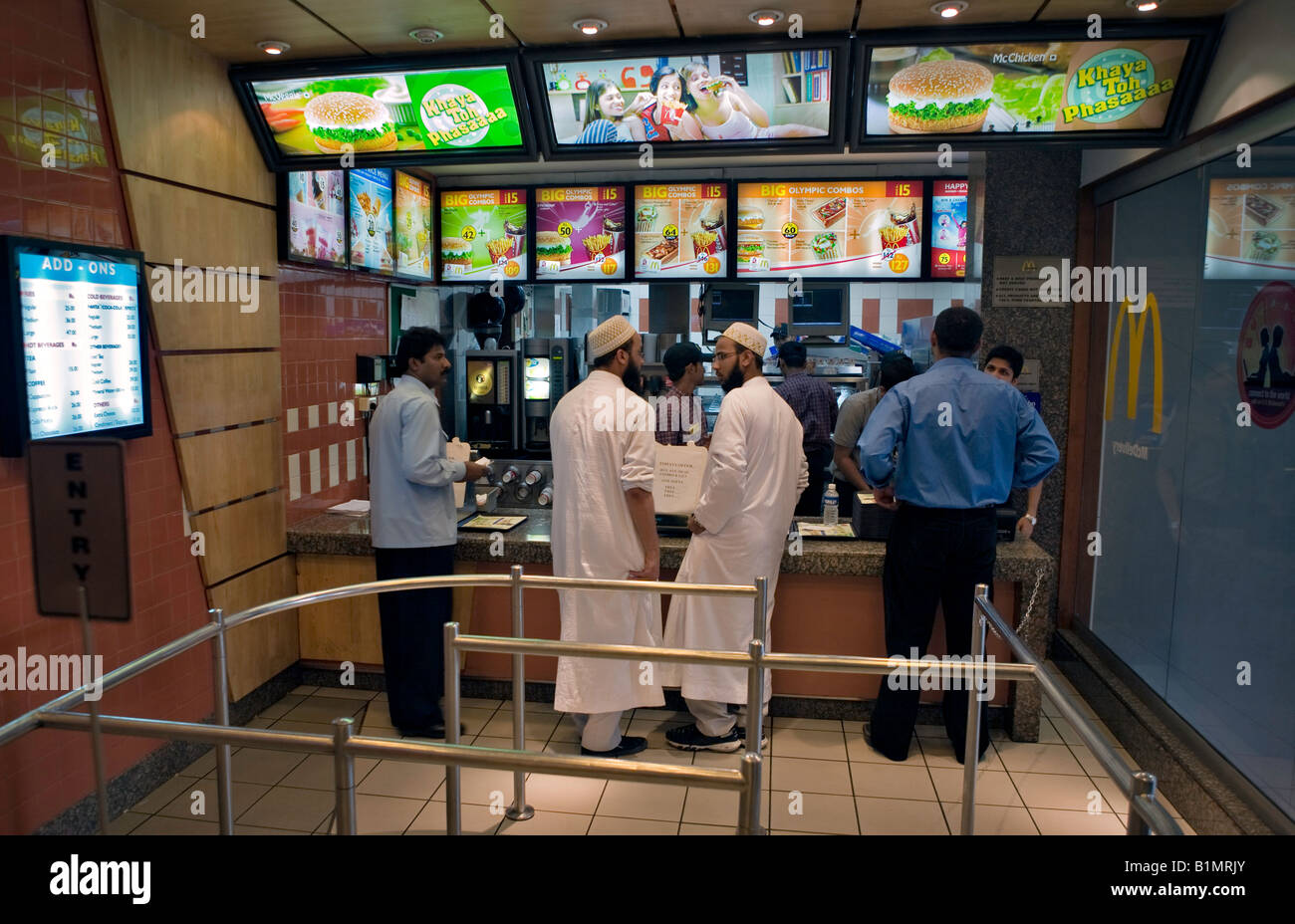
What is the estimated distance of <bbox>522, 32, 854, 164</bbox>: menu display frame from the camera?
12.6 ft

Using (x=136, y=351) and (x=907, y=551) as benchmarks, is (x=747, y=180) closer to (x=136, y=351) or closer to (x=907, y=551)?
(x=907, y=551)

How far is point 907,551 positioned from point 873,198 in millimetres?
3088

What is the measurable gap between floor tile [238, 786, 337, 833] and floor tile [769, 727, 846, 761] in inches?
76.4

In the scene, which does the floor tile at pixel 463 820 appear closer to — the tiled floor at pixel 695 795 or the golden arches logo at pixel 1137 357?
the tiled floor at pixel 695 795

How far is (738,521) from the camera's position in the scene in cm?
409

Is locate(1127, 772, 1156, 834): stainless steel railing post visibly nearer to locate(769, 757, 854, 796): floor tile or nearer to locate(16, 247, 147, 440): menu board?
locate(769, 757, 854, 796): floor tile

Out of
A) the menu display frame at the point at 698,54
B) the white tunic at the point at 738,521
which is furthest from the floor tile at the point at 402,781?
the menu display frame at the point at 698,54

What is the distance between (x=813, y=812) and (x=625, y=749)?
91 cm

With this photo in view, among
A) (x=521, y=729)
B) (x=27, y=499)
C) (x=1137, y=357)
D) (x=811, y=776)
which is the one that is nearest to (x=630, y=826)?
(x=521, y=729)

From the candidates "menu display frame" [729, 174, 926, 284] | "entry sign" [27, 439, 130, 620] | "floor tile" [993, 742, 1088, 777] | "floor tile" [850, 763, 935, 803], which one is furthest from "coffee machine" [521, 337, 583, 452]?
"entry sign" [27, 439, 130, 620]

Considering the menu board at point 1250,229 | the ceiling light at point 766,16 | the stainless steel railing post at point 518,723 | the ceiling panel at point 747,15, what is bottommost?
the stainless steel railing post at point 518,723

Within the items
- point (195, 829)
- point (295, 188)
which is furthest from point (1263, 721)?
point (295, 188)

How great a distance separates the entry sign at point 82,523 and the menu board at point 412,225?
12.8 ft

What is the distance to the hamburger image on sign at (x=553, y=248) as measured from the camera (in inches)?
253
